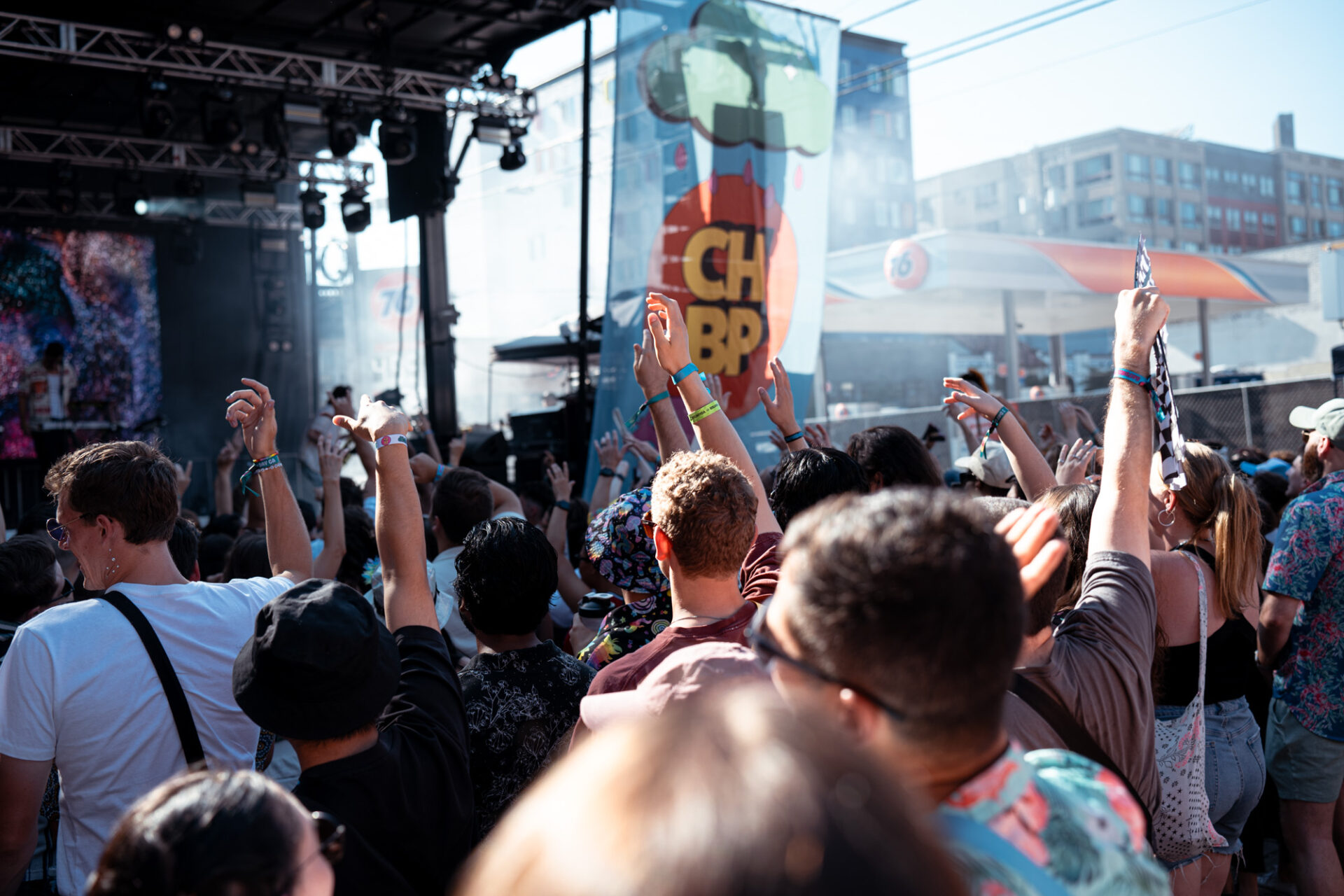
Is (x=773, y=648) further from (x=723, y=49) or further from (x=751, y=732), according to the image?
(x=723, y=49)

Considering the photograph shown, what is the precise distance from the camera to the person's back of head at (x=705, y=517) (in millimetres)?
1859

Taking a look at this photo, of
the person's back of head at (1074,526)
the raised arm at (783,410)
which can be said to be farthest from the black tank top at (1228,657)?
the raised arm at (783,410)

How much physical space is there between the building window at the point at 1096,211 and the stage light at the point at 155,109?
186ft

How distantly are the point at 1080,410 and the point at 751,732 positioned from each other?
4.52 meters

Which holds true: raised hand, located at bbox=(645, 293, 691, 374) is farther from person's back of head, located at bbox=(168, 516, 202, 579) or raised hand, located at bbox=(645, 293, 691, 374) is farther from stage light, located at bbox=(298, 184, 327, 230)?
stage light, located at bbox=(298, 184, 327, 230)

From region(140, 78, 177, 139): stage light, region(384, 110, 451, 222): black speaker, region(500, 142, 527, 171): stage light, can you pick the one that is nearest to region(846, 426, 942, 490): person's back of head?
region(500, 142, 527, 171): stage light

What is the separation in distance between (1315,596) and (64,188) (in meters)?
15.9

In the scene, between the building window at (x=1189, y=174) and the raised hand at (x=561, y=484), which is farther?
the building window at (x=1189, y=174)

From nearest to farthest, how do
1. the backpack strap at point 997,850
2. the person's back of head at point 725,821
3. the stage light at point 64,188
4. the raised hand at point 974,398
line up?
the person's back of head at point 725,821
the backpack strap at point 997,850
the raised hand at point 974,398
the stage light at point 64,188

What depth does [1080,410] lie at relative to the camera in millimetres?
4707

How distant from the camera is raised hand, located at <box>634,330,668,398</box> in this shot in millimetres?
2854

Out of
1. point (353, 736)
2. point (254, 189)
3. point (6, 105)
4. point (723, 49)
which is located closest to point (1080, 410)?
point (353, 736)

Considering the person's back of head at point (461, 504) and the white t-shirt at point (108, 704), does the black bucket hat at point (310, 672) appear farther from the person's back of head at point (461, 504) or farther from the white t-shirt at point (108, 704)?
the person's back of head at point (461, 504)

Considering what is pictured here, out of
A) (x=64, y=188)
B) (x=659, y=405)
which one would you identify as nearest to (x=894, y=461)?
(x=659, y=405)
